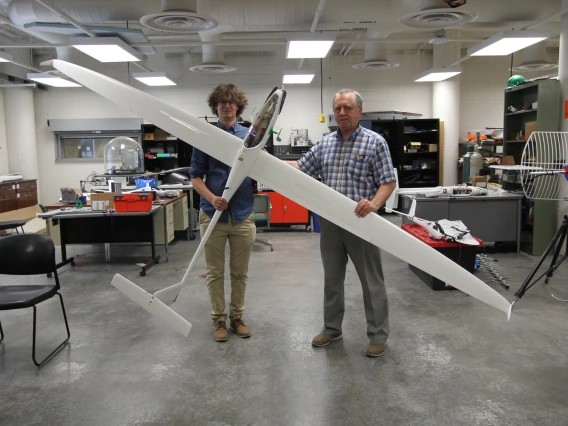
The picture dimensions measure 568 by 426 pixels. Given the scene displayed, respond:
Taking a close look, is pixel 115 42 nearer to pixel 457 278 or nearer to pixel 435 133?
pixel 457 278

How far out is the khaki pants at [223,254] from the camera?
8.95 ft

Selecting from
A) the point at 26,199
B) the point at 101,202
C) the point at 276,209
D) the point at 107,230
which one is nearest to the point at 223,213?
the point at 101,202

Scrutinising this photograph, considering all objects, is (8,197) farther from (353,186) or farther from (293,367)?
(353,186)

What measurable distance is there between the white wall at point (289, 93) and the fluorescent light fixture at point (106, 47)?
12.4ft

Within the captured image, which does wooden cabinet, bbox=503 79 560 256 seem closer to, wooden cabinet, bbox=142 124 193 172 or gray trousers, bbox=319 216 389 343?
gray trousers, bbox=319 216 389 343

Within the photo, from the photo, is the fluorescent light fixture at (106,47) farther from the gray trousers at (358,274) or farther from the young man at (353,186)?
the gray trousers at (358,274)

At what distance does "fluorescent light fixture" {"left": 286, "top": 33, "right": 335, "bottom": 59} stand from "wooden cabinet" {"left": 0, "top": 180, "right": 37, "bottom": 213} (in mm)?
5603

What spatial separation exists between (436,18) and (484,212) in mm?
2290

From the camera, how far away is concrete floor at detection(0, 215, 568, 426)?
207 cm

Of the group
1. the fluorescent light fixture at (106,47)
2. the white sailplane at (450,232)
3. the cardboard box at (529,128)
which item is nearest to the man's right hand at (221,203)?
the white sailplane at (450,232)

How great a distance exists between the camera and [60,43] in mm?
6352

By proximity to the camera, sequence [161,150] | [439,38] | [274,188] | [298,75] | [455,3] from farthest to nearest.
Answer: [161,150]
[298,75]
[439,38]
[455,3]
[274,188]

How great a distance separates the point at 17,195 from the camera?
7.97 metres

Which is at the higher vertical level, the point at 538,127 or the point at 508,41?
the point at 508,41
